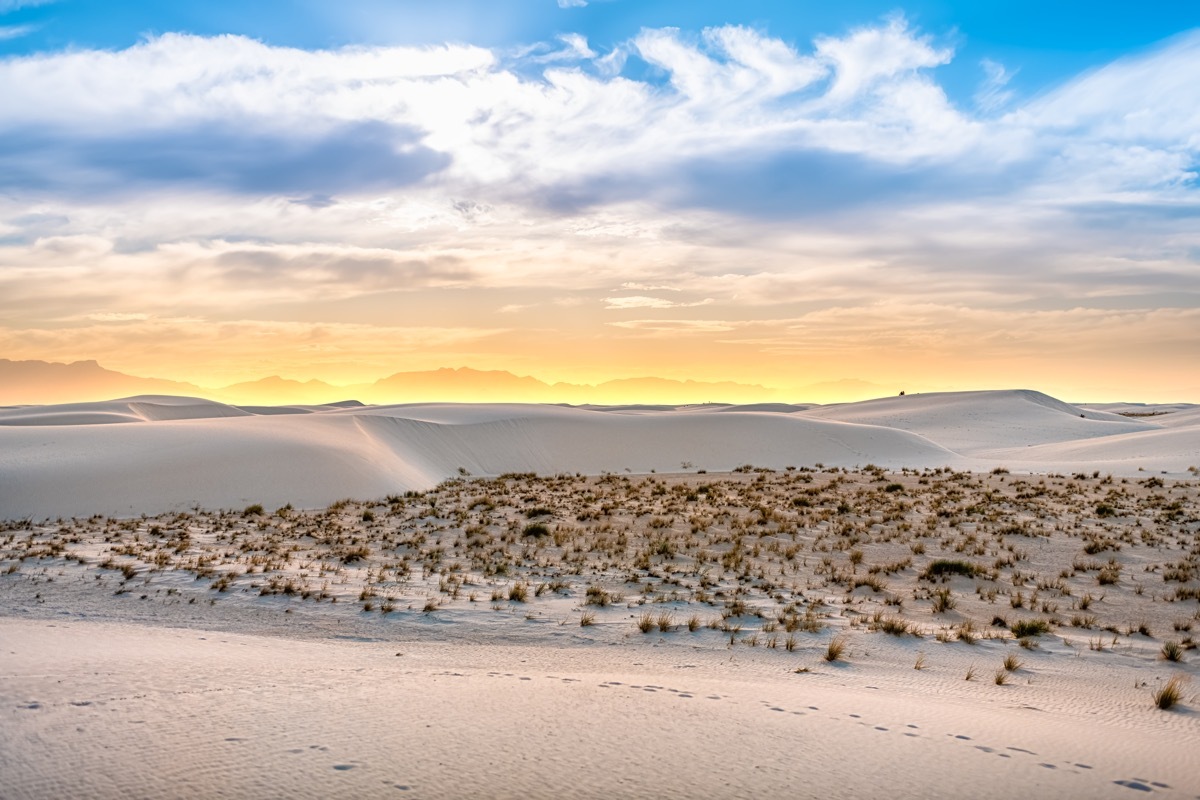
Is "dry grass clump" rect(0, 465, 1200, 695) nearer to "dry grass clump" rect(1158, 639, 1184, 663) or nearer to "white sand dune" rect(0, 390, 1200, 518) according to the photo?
"dry grass clump" rect(1158, 639, 1184, 663)

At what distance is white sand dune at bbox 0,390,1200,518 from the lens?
74.9ft

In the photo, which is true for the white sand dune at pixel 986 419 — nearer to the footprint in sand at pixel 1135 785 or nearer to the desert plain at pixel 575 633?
the desert plain at pixel 575 633

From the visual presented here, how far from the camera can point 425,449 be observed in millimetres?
37875

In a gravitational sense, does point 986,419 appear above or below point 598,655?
above

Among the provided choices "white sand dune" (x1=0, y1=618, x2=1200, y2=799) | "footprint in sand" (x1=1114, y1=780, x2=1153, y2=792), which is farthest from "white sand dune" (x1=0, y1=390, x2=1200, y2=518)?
"footprint in sand" (x1=1114, y1=780, x2=1153, y2=792)

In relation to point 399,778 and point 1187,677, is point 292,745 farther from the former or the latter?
point 1187,677

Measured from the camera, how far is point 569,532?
1795cm

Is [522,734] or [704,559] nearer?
[522,734]

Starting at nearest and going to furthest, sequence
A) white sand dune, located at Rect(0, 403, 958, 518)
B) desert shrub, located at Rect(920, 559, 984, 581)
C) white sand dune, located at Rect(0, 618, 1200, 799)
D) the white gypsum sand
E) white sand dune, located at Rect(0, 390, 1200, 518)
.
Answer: white sand dune, located at Rect(0, 618, 1200, 799) < the white gypsum sand < desert shrub, located at Rect(920, 559, 984, 581) < white sand dune, located at Rect(0, 403, 958, 518) < white sand dune, located at Rect(0, 390, 1200, 518)

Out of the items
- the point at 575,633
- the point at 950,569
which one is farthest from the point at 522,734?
the point at 950,569

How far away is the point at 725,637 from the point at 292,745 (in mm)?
5809

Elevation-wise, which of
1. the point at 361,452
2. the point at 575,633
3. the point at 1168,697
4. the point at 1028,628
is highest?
the point at 361,452

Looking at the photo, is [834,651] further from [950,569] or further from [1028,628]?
[950,569]

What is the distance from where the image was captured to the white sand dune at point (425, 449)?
74.9 feet
